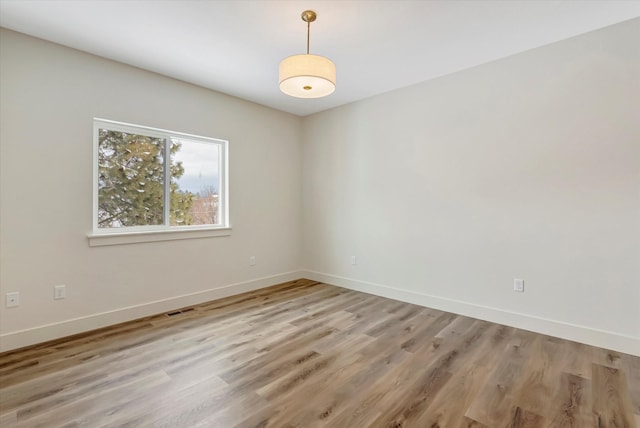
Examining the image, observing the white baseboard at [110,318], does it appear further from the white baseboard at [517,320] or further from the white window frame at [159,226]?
the white baseboard at [517,320]

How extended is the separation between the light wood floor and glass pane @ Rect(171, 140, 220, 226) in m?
1.25

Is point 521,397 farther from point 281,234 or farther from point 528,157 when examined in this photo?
point 281,234

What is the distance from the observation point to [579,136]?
2.62m

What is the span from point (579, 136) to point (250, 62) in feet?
10.1

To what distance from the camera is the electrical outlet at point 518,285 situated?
2.90 metres

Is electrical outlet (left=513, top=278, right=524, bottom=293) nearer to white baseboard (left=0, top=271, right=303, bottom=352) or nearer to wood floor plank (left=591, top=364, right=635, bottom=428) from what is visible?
wood floor plank (left=591, top=364, right=635, bottom=428)

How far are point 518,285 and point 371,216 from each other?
1.79 metres

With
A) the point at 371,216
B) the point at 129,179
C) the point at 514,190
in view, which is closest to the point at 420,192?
the point at 371,216

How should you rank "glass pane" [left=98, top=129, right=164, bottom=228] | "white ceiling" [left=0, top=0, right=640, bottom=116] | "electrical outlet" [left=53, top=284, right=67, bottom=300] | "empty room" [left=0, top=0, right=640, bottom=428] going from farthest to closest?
"glass pane" [left=98, top=129, right=164, bottom=228]
"electrical outlet" [left=53, top=284, right=67, bottom=300]
"white ceiling" [left=0, top=0, right=640, bottom=116]
"empty room" [left=0, top=0, right=640, bottom=428]

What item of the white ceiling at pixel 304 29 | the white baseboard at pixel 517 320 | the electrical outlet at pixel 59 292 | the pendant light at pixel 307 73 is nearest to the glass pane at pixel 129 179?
the electrical outlet at pixel 59 292

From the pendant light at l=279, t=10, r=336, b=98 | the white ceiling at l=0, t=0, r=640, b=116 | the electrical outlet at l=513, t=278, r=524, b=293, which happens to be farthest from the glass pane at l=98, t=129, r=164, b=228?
the electrical outlet at l=513, t=278, r=524, b=293

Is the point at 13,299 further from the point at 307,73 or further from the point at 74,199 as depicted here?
the point at 307,73

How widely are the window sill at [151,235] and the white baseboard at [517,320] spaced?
197 cm

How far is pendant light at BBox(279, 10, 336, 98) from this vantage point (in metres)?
2.04
